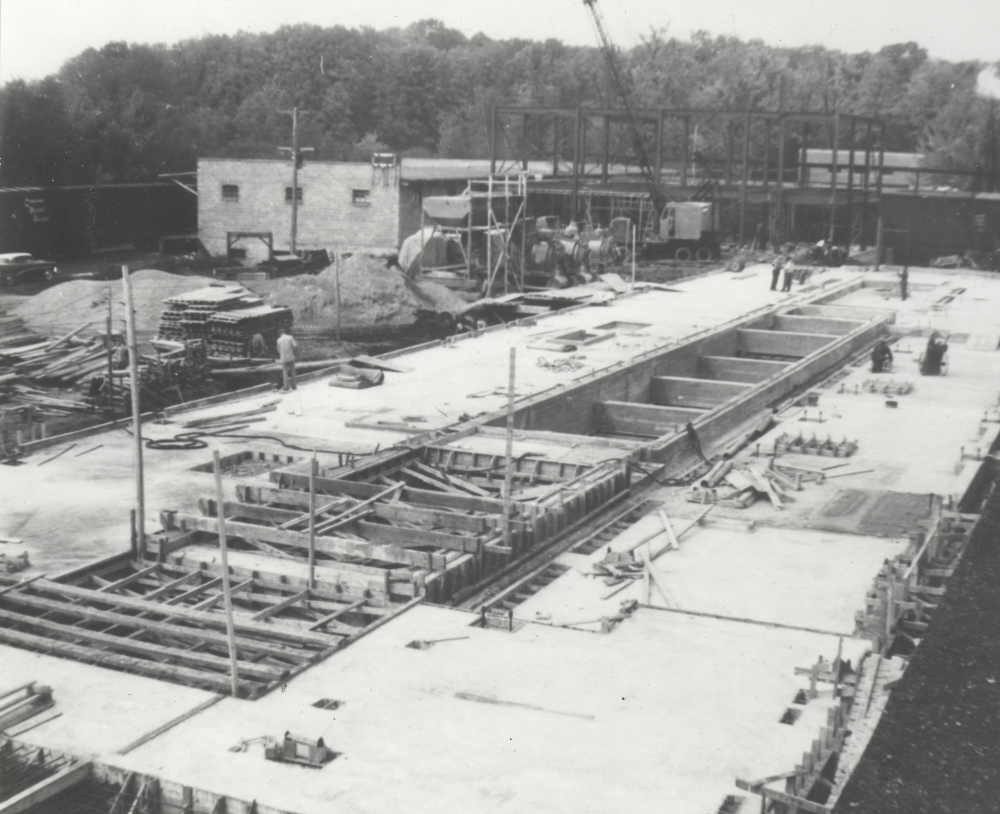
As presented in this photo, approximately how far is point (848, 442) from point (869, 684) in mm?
10084

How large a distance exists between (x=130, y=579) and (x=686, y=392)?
54.9 feet

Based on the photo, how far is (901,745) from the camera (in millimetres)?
11875

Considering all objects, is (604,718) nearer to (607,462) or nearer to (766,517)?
(766,517)

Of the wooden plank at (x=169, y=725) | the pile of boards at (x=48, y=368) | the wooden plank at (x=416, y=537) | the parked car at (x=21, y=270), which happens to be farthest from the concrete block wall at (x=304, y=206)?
the wooden plank at (x=169, y=725)

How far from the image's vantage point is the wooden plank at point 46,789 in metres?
8.74

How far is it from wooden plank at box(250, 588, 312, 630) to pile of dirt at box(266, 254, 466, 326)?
24.9 m

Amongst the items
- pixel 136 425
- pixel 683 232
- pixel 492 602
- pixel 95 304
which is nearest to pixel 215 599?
pixel 136 425

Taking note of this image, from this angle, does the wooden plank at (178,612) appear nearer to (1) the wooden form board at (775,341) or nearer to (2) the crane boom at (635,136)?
(1) the wooden form board at (775,341)

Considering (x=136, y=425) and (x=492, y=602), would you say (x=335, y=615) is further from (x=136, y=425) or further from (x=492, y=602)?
(x=136, y=425)

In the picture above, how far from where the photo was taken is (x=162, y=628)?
12.3 metres

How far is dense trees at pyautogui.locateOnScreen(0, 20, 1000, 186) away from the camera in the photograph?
54219 mm

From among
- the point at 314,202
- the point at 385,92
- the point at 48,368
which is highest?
the point at 385,92

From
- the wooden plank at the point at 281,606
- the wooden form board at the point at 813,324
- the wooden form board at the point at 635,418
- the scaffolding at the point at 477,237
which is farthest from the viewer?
the scaffolding at the point at 477,237

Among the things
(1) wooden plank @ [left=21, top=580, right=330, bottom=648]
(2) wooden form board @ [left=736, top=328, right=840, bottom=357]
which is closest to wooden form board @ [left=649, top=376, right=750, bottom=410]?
(2) wooden form board @ [left=736, top=328, right=840, bottom=357]
